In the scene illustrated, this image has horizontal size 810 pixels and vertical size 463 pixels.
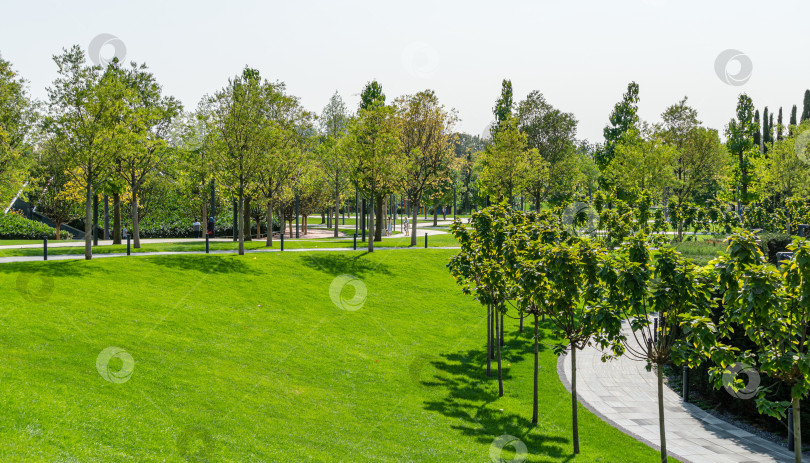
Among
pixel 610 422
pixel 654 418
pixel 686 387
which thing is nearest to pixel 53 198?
pixel 610 422

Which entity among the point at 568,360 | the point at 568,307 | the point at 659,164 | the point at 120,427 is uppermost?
the point at 659,164

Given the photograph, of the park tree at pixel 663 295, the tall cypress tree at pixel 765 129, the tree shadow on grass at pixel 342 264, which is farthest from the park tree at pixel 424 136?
the tall cypress tree at pixel 765 129

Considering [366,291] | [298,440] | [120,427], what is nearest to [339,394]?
[298,440]

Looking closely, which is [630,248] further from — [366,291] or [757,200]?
[757,200]

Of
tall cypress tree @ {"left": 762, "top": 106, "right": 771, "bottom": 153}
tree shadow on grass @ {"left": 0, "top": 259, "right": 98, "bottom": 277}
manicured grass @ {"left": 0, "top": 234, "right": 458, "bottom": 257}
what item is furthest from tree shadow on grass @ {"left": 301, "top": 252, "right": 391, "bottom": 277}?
tall cypress tree @ {"left": 762, "top": 106, "right": 771, "bottom": 153}

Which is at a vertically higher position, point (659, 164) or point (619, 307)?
point (659, 164)

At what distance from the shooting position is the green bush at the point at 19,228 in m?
43.7

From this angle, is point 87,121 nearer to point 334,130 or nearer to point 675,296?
point 675,296

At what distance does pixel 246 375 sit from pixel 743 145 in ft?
148

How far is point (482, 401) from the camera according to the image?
16.4 m

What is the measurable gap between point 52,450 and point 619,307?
33.5ft

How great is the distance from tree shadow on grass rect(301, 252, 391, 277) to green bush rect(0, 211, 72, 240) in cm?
2640

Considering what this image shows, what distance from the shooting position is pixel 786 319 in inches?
365

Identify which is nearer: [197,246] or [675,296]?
[675,296]
